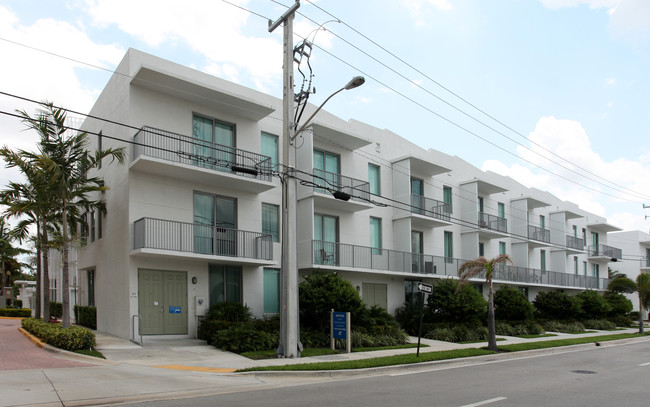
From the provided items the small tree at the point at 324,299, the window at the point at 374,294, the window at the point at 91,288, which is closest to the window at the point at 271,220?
the small tree at the point at 324,299

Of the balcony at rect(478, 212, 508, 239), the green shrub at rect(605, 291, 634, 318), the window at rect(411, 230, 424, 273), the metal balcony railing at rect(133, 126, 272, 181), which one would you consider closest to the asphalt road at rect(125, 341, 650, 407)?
the metal balcony railing at rect(133, 126, 272, 181)

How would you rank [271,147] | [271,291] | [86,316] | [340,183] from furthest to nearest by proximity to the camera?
[340,183] → [271,147] → [86,316] → [271,291]

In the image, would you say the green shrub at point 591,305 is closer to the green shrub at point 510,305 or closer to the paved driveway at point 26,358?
the green shrub at point 510,305

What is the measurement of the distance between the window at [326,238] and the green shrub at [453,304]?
18.0 ft

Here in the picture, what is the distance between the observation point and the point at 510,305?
30047 mm

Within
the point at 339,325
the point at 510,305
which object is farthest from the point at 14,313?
the point at 510,305

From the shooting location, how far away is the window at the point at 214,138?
68.0 ft

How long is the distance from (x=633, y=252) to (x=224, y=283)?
57.3m

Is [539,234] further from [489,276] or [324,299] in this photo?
[324,299]

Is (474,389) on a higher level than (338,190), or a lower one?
lower

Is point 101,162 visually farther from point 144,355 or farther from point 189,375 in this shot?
point 189,375

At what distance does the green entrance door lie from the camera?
62.3 feet

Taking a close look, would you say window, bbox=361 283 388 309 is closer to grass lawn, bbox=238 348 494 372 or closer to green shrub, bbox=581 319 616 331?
grass lawn, bbox=238 348 494 372

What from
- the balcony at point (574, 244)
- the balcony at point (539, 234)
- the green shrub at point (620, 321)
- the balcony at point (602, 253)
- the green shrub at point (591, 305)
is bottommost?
the green shrub at point (620, 321)
